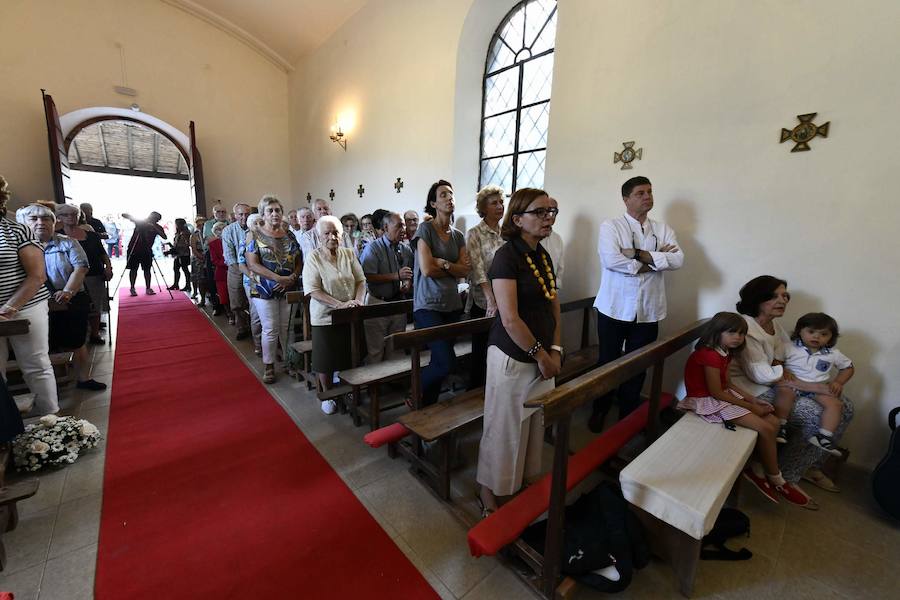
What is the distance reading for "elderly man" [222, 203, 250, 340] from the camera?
4223 mm

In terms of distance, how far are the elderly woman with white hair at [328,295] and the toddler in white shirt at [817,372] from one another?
2.66 metres

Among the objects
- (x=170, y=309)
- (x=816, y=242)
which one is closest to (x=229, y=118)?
(x=170, y=309)

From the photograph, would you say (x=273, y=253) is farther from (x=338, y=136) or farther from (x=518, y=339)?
(x=338, y=136)

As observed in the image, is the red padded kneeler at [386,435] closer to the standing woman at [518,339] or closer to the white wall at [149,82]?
the standing woman at [518,339]

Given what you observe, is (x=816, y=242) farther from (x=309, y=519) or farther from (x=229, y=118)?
(x=229, y=118)

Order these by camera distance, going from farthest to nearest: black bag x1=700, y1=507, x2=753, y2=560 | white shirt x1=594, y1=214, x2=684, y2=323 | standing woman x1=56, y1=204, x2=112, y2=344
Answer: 1. standing woman x1=56, y1=204, x2=112, y2=344
2. white shirt x1=594, y1=214, x2=684, y2=323
3. black bag x1=700, y1=507, x2=753, y2=560

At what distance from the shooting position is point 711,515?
1.33 metres

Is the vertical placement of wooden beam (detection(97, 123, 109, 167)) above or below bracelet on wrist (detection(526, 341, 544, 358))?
above

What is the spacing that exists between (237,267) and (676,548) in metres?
4.53

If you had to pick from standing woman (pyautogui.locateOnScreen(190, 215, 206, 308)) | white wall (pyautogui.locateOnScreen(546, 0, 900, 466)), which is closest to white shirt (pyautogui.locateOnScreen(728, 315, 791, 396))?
white wall (pyautogui.locateOnScreen(546, 0, 900, 466))

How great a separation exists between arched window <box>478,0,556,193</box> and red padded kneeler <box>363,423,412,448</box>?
3018 mm

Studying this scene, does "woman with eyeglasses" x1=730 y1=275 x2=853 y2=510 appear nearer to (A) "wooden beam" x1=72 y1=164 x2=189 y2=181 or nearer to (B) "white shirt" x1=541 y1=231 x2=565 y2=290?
(B) "white shirt" x1=541 y1=231 x2=565 y2=290

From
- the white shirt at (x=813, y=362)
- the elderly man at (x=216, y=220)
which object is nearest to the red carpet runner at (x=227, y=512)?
the white shirt at (x=813, y=362)

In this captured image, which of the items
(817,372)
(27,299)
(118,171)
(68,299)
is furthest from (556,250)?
(118,171)
